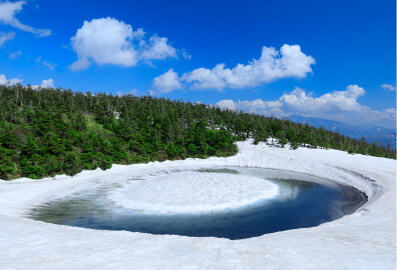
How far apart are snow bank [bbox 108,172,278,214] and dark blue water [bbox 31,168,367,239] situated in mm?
1293

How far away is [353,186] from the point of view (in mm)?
38188

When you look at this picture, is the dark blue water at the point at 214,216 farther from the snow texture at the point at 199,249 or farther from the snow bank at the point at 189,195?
the snow texture at the point at 199,249

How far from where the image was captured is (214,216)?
2211cm

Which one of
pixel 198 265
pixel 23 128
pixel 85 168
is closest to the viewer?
pixel 198 265

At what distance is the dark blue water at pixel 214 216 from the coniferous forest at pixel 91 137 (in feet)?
51.2

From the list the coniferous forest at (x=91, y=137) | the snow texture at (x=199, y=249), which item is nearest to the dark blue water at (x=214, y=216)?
the snow texture at (x=199, y=249)

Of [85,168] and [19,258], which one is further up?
[19,258]

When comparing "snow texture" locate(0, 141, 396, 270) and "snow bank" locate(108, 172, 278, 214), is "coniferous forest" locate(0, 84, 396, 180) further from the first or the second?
"snow texture" locate(0, 141, 396, 270)

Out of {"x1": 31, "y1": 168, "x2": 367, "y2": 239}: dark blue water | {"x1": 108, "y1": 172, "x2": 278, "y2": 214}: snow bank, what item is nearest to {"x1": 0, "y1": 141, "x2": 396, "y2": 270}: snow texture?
Result: {"x1": 31, "y1": 168, "x2": 367, "y2": 239}: dark blue water

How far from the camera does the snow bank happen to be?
80.1 feet

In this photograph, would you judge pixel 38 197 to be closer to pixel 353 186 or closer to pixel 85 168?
pixel 85 168

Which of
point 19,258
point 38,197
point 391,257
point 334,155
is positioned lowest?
point 38,197

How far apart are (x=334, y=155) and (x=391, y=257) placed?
57570 mm

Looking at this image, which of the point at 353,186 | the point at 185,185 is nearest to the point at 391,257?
the point at 185,185
